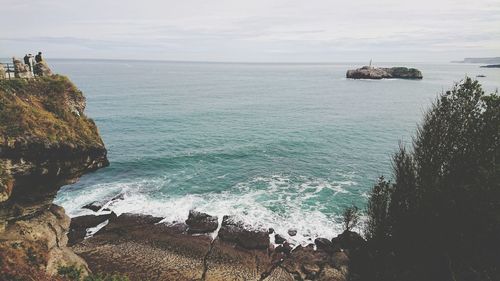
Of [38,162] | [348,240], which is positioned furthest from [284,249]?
[38,162]

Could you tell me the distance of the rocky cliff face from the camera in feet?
70.5

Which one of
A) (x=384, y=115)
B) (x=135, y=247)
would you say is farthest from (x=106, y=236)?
(x=384, y=115)

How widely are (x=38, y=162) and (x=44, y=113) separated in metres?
4.09

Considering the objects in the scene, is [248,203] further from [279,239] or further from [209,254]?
[209,254]

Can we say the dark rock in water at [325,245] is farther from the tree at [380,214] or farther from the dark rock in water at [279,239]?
the tree at [380,214]

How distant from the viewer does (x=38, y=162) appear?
23.2 meters

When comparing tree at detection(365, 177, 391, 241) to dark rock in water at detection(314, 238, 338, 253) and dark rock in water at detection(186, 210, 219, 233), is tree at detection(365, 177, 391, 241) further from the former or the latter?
dark rock in water at detection(186, 210, 219, 233)

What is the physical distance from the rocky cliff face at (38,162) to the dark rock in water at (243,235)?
15.5 m

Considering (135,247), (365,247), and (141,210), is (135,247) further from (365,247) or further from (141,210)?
(365,247)

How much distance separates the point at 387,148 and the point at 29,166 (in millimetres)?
59788

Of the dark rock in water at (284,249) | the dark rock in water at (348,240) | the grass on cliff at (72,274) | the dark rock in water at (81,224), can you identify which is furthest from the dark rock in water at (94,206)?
the dark rock in water at (348,240)

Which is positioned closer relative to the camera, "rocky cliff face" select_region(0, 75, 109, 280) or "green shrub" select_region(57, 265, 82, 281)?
"rocky cliff face" select_region(0, 75, 109, 280)

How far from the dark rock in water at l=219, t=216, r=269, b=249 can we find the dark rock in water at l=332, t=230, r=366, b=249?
7841 mm

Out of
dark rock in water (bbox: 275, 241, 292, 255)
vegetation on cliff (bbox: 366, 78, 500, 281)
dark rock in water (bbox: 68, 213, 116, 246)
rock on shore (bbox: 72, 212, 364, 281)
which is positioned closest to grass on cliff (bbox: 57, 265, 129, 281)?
rock on shore (bbox: 72, 212, 364, 281)
